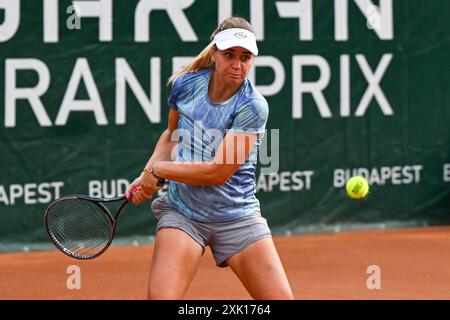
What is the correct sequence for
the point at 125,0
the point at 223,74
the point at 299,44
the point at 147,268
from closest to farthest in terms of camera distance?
the point at 223,74 < the point at 147,268 < the point at 125,0 < the point at 299,44

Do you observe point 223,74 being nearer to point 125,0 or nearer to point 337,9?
point 125,0

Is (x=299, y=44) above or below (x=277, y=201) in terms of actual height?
above

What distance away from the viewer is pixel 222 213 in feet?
17.0

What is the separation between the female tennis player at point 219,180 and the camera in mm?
5055

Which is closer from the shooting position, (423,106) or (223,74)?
(223,74)

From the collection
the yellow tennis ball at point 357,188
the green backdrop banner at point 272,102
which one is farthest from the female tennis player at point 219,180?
the green backdrop banner at point 272,102

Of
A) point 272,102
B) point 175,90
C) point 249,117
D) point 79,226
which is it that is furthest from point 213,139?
point 272,102

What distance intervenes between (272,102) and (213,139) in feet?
16.5

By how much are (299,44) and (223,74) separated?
513 cm

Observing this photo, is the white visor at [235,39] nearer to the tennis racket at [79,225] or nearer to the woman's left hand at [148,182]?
the woman's left hand at [148,182]

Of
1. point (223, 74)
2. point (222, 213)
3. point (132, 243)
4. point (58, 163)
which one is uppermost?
point (223, 74)

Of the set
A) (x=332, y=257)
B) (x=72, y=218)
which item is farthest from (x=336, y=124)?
(x=72, y=218)

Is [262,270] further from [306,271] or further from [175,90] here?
[306,271]

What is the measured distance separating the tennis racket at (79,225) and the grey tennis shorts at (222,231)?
1.39 ft
